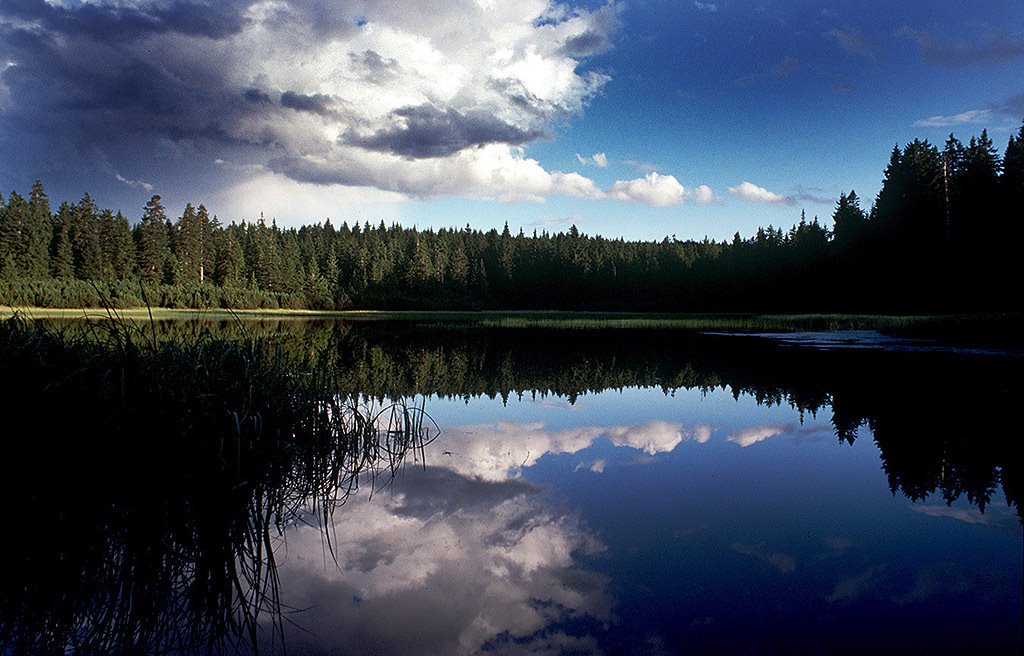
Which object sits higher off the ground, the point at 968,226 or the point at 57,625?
the point at 968,226

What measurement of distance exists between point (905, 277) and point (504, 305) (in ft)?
218

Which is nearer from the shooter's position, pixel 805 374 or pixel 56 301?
pixel 805 374

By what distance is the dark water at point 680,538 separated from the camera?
476cm

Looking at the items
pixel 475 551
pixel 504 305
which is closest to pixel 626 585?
pixel 475 551

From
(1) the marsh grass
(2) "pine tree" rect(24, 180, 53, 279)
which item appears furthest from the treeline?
(1) the marsh grass

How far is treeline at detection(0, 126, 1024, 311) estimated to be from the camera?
49.1m

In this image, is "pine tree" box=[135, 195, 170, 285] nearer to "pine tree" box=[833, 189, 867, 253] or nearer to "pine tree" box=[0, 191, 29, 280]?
"pine tree" box=[0, 191, 29, 280]

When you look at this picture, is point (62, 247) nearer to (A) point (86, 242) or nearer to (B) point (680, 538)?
(A) point (86, 242)

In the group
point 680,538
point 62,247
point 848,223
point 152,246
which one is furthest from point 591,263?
point 680,538

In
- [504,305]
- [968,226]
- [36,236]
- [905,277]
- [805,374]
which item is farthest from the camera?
[504,305]

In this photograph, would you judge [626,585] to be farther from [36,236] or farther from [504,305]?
[504,305]

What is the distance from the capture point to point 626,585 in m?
5.50

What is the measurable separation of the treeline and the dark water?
27.9 m

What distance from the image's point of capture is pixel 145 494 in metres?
6.20
